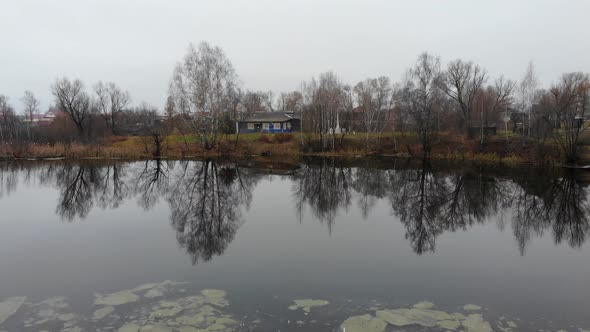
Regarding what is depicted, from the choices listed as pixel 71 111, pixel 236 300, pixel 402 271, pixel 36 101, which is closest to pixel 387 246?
pixel 402 271

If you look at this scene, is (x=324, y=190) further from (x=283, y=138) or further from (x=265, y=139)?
(x=265, y=139)

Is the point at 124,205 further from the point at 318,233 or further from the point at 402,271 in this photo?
the point at 402,271

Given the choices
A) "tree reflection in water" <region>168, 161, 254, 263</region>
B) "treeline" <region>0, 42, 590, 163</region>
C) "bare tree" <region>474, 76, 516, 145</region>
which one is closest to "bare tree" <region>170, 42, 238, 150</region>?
"treeline" <region>0, 42, 590, 163</region>

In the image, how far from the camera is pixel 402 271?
8742 millimetres

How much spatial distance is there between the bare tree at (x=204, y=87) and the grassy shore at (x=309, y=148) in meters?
3.65

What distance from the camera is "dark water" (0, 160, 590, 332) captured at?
22.7ft

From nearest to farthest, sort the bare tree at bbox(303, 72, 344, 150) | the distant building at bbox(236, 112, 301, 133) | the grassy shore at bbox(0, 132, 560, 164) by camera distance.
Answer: the grassy shore at bbox(0, 132, 560, 164) → the bare tree at bbox(303, 72, 344, 150) → the distant building at bbox(236, 112, 301, 133)

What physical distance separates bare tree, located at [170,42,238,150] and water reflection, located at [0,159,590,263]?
9776 millimetres

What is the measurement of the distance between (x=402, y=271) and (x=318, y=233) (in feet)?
12.0

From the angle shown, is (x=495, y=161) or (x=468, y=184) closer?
(x=468, y=184)

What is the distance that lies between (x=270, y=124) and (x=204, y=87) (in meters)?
18.0

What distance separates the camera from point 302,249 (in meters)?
10.3

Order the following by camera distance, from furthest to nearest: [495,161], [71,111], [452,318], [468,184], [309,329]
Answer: [71,111] → [495,161] → [468,184] → [452,318] → [309,329]

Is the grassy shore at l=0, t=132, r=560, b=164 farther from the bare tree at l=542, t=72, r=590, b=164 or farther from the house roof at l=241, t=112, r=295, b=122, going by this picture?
the house roof at l=241, t=112, r=295, b=122
